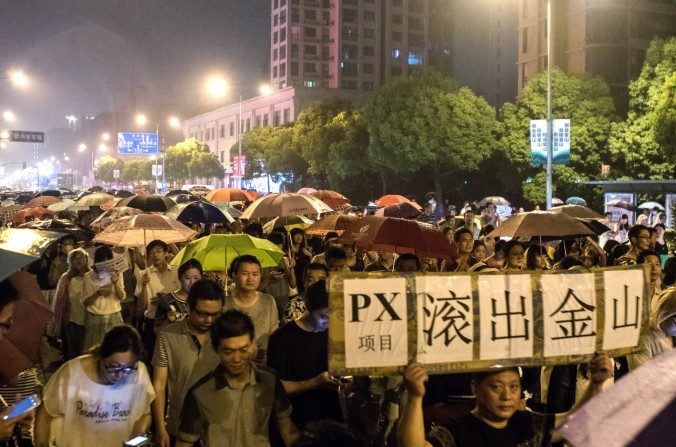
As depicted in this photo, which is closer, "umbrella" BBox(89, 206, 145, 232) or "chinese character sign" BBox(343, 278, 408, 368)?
"chinese character sign" BBox(343, 278, 408, 368)

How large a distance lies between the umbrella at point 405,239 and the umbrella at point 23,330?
551cm

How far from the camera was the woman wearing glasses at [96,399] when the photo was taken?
478 cm

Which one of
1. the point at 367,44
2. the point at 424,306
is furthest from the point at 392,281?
the point at 367,44

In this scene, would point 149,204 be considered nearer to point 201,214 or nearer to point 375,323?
point 201,214

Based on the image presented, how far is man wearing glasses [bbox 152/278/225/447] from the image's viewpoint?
5.50 metres

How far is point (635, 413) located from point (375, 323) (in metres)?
1.71

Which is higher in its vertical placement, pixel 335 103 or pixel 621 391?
pixel 335 103

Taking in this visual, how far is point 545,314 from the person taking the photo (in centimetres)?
422

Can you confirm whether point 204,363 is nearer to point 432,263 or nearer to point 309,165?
point 432,263

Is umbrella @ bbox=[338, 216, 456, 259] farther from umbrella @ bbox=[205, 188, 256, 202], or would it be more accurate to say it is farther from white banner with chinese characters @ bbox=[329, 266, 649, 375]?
umbrella @ bbox=[205, 188, 256, 202]

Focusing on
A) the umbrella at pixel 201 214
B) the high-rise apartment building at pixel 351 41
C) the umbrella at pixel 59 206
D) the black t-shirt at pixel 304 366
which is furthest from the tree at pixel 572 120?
the high-rise apartment building at pixel 351 41

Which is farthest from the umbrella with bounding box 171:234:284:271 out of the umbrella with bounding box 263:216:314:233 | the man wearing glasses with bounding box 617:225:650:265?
the umbrella with bounding box 263:216:314:233

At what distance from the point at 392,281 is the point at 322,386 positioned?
1552 millimetres

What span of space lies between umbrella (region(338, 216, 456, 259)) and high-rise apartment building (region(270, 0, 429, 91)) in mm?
87727
